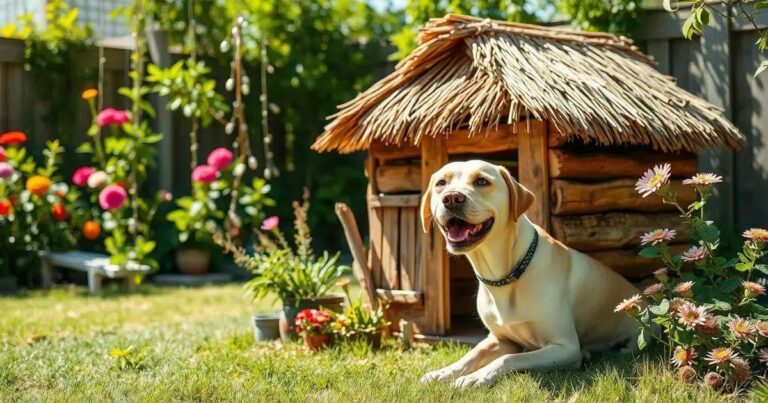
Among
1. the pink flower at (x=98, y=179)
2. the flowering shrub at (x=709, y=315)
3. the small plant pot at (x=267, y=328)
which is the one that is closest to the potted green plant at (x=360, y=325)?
the small plant pot at (x=267, y=328)

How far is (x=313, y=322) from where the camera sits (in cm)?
543

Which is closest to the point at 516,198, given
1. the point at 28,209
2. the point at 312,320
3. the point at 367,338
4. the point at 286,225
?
the point at 367,338

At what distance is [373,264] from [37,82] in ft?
15.3

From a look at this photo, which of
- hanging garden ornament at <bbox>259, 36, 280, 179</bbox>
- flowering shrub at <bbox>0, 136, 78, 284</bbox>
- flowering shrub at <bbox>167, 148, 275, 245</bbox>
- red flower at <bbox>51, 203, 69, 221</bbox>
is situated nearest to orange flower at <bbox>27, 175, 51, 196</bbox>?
flowering shrub at <bbox>0, 136, 78, 284</bbox>

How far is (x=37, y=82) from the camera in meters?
9.20

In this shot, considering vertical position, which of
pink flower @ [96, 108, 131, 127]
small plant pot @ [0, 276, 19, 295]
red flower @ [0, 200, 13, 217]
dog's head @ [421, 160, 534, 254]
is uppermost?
pink flower @ [96, 108, 131, 127]

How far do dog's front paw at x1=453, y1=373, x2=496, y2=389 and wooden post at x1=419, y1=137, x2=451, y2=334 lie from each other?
130 centimetres

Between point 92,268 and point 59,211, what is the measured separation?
63cm

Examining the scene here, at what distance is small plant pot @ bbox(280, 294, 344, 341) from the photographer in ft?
19.0

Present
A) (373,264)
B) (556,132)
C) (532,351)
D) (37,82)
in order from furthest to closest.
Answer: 1. (37,82)
2. (373,264)
3. (556,132)
4. (532,351)

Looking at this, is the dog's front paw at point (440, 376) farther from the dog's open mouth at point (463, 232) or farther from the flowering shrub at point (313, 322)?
the flowering shrub at point (313, 322)

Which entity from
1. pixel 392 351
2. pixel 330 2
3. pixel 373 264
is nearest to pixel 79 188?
pixel 330 2

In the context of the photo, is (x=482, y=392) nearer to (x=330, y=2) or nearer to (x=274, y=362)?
(x=274, y=362)

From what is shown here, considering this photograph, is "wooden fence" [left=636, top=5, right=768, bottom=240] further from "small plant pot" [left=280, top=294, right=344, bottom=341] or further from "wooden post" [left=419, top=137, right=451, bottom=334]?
"small plant pot" [left=280, top=294, right=344, bottom=341]
